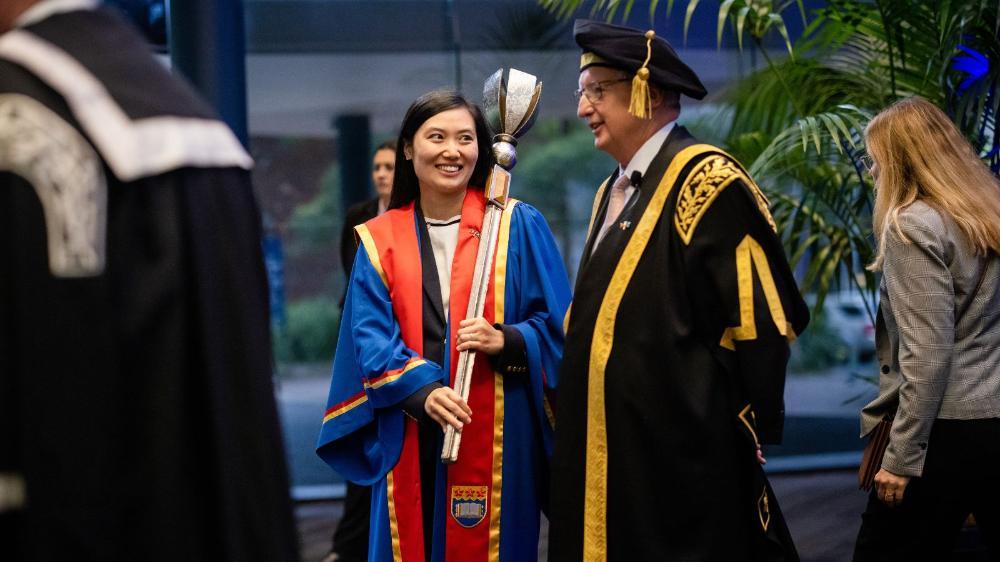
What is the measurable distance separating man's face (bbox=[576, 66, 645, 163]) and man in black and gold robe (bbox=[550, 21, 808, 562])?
34 millimetres

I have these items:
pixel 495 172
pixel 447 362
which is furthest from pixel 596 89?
pixel 447 362

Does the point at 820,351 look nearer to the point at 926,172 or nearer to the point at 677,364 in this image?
the point at 926,172

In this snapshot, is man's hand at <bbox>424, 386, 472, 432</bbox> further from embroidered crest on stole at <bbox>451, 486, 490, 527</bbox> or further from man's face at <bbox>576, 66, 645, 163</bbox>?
man's face at <bbox>576, 66, 645, 163</bbox>

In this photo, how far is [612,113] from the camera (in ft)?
7.79

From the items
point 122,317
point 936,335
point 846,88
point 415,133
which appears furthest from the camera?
point 846,88

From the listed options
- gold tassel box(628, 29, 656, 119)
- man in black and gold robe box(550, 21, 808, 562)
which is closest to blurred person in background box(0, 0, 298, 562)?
man in black and gold robe box(550, 21, 808, 562)

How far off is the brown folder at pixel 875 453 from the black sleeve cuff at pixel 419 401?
1.08 meters

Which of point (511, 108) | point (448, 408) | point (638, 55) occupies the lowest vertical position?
point (448, 408)

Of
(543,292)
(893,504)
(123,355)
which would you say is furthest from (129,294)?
(893,504)

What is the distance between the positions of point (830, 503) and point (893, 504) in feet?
10.8

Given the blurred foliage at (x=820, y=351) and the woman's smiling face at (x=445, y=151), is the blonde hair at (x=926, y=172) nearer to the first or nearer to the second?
the woman's smiling face at (x=445, y=151)

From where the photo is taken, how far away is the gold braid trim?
2209mm

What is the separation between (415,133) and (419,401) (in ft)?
2.32

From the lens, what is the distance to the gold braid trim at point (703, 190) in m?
2.21
